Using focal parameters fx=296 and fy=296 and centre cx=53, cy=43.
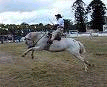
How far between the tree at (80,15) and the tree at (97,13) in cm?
328

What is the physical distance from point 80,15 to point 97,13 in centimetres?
941

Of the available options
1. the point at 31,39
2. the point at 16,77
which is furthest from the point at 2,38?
the point at 16,77

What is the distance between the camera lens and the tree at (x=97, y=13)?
374 ft

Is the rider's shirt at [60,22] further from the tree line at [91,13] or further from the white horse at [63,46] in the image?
the tree line at [91,13]

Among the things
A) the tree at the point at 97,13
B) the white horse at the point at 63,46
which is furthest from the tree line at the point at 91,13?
the white horse at the point at 63,46

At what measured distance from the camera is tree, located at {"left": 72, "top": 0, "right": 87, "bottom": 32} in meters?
118

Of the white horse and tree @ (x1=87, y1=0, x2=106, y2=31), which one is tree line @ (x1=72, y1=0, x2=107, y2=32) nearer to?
tree @ (x1=87, y1=0, x2=106, y2=31)

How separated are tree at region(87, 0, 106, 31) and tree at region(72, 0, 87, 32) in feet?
10.8

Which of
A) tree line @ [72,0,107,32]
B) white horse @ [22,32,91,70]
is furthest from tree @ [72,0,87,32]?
white horse @ [22,32,91,70]

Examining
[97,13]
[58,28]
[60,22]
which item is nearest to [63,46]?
[58,28]

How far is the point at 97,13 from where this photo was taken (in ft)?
388

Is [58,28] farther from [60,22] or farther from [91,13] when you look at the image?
[91,13]

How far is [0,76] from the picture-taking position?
1267 centimetres

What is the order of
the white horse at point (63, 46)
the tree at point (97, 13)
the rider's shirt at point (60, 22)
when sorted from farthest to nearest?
the tree at point (97, 13), the white horse at point (63, 46), the rider's shirt at point (60, 22)
